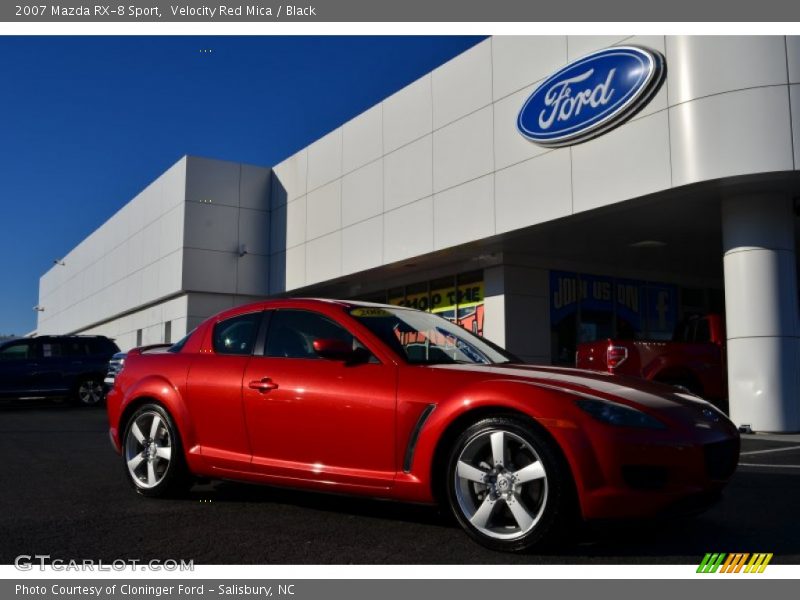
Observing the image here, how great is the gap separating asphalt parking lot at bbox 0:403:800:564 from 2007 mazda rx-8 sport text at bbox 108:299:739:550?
238 millimetres

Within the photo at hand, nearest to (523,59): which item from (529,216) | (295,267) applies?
(529,216)

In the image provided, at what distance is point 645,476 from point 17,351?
1647cm

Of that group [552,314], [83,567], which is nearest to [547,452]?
[83,567]

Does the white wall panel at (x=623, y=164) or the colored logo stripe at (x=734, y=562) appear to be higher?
the white wall panel at (x=623, y=164)

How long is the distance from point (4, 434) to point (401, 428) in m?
8.74

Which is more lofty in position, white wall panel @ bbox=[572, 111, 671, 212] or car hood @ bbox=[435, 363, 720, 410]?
white wall panel @ bbox=[572, 111, 671, 212]

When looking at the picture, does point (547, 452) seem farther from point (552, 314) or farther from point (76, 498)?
point (552, 314)

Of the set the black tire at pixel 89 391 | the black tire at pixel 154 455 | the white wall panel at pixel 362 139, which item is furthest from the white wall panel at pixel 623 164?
the black tire at pixel 89 391

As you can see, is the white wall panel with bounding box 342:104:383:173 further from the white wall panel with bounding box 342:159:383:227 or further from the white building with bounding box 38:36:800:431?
the white wall panel with bounding box 342:159:383:227

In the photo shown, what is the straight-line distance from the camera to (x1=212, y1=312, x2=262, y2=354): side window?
17.5 feet

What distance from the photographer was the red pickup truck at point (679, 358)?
38.3 ft

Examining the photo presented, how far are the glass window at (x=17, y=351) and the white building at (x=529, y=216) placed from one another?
21.8 ft

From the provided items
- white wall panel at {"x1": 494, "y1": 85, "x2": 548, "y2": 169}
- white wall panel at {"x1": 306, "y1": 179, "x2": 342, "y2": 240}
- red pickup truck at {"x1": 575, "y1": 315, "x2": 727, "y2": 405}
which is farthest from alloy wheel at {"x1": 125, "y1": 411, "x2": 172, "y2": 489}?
white wall panel at {"x1": 306, "y1": 179, "x2": 342, "y2": 240}

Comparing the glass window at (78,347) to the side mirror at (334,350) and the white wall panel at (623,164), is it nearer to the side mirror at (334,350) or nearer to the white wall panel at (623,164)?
the white wall panel at (623,164)
